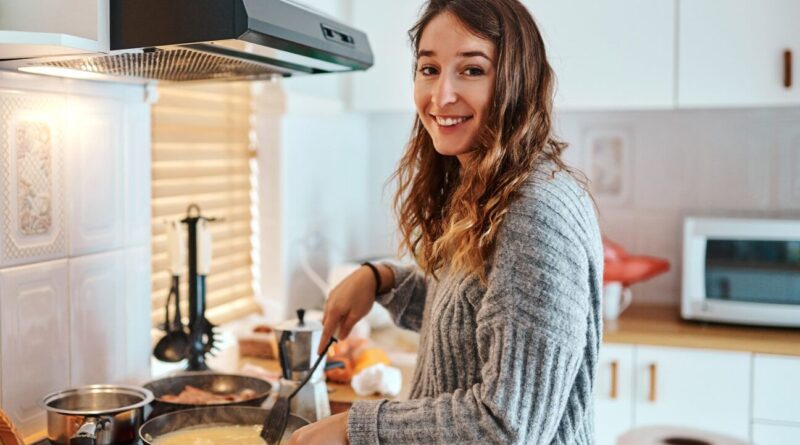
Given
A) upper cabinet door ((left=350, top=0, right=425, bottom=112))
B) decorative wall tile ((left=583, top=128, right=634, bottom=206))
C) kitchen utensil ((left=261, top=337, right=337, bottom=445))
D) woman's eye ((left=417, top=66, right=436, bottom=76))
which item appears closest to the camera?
woman's eye ((left=417, top=66, right=436, bottom=76))

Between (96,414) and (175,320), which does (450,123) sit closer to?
(96,414)

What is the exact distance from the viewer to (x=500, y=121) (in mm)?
1091

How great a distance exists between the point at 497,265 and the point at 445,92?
0.26m

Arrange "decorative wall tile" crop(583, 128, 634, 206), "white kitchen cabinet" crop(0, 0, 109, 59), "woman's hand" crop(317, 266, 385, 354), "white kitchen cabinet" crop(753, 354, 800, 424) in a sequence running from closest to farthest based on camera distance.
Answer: "white kitchen cabinet" crop(0, 0, 109, 59)
"woman's hand" crop(317, 266, 385, 354)
"white kitchen cabinet" crop(753, 354, 800, 424)
"decorative wall tile" crop(583, 128, 634, 206)

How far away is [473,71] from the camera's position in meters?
1.11

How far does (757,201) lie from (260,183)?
1559 millimetres

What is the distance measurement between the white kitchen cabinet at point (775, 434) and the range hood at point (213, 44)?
1477 millimetres

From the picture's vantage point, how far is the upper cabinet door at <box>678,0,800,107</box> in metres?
2.25

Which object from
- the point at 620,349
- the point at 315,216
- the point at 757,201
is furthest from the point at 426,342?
the point at 757,201

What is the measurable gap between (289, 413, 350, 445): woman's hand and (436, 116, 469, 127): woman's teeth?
0.42 metres

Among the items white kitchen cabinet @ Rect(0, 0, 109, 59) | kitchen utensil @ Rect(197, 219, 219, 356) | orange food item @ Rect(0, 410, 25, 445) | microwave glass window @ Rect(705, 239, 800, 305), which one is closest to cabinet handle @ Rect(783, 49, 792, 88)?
microwave glass window @ Rect(705, 239, 800, 305)

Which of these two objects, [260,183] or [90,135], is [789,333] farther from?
[90,135]

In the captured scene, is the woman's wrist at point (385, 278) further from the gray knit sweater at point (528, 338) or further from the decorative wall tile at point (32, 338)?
the decorative wall tile at point (32, 338)

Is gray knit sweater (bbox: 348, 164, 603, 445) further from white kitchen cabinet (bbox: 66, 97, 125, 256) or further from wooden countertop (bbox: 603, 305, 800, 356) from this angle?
wooden countertop (bbox: 603, 305, 800, 356)
